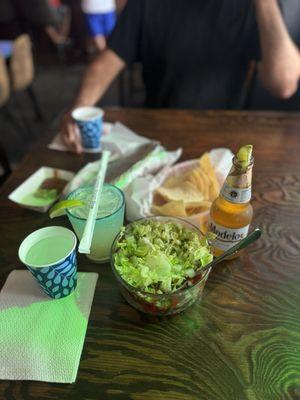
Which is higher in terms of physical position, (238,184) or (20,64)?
(238,184)

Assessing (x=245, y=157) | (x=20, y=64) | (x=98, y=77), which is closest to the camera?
(x=245, y=157)

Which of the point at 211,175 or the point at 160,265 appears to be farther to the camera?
the point at 211,175

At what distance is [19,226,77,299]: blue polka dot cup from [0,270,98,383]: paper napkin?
0.04 m

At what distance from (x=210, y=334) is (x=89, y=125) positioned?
0.81 m

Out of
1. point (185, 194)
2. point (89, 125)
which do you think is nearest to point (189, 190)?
point (185, 194)

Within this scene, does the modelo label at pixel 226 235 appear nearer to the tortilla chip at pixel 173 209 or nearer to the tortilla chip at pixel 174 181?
the tortilla chip at pixel 173 209

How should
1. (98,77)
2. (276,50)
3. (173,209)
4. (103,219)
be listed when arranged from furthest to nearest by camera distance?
(98,77), (276,50), (173,209), (103,219)

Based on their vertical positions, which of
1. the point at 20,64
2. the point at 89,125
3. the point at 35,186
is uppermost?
the point at 89,125

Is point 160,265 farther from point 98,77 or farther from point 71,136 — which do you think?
point 98,77

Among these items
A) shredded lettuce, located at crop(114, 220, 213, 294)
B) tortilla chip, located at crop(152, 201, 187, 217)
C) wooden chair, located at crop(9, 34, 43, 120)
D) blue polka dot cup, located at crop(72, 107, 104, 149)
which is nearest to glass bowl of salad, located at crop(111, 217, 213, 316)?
shredded lettuce, located at crop(114, 220, 213, 294)

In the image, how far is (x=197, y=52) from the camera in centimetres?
157

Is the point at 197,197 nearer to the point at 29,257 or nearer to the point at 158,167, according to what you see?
the point at 158,167

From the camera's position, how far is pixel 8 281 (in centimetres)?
76

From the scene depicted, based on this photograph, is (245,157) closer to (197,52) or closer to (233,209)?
(233,209)
